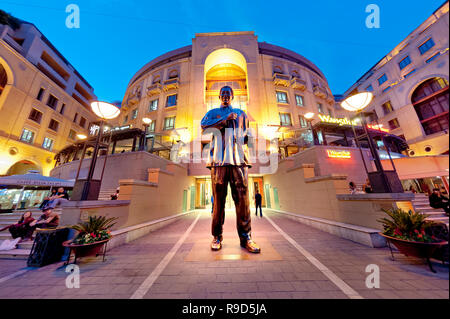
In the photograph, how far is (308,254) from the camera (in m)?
4.26

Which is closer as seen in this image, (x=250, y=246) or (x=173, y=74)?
(x=250, y=246)

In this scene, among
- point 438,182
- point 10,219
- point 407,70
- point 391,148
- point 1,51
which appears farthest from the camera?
point 407,70

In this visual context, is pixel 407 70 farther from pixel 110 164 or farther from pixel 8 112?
pixel 8 112

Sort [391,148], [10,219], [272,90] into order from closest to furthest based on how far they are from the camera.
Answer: [10,219] < [391,148] < [272,90]

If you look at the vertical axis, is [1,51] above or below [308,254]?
above

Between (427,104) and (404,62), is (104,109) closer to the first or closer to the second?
(427,104)

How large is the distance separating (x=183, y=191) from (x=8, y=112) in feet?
70.3

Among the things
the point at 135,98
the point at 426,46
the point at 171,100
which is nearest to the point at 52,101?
the point at 135,98

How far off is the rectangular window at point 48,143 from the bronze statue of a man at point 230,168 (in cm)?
2780

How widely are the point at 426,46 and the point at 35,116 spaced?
49.0m

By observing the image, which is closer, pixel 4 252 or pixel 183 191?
pixel 4 252

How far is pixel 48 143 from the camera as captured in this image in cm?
2192

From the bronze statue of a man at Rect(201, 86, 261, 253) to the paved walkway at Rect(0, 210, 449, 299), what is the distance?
638 millimetres
